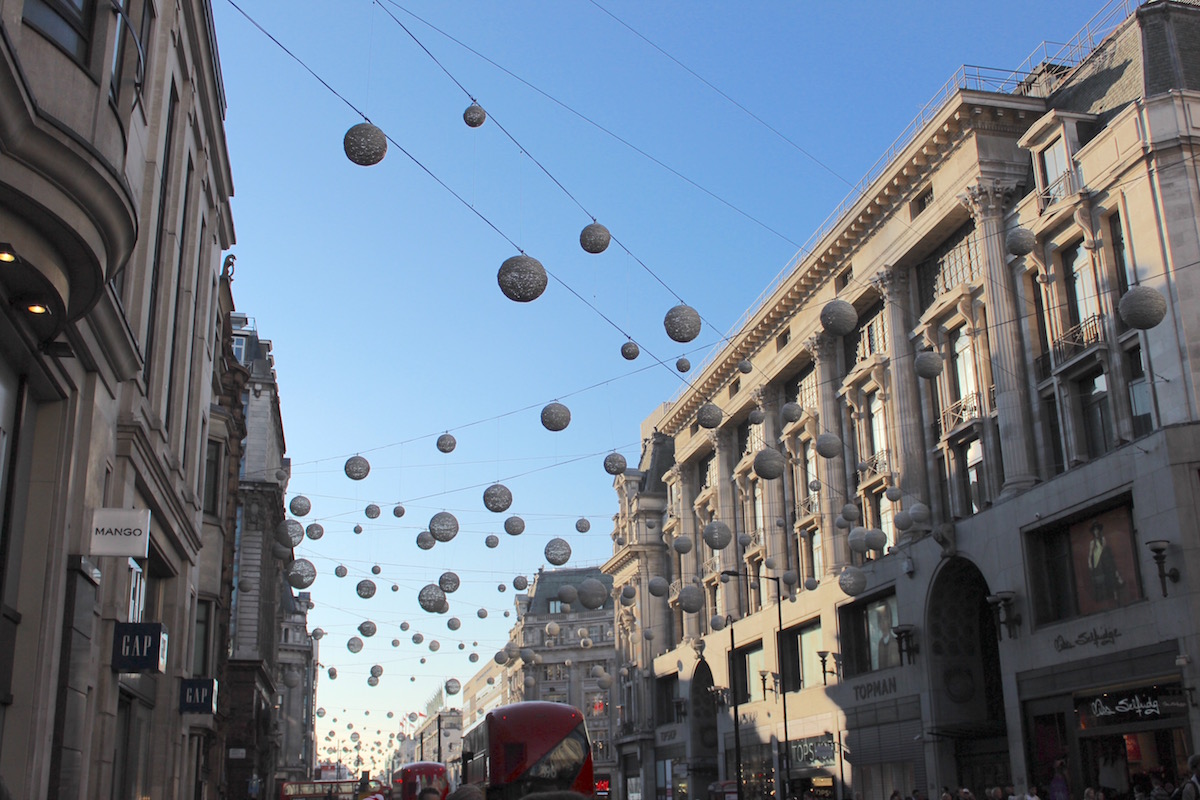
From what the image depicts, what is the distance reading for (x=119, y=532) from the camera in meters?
14.3

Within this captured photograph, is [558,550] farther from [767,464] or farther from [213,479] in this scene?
[213,479]

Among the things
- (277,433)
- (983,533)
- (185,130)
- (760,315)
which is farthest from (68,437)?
(277,433)

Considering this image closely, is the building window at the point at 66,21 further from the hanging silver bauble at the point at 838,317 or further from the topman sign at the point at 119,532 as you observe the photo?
the hanging silver bauble at the point at 838,317

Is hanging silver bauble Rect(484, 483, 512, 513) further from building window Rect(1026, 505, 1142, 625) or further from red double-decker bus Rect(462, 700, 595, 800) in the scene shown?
building window Rect(1026, 505, 1142, 625)

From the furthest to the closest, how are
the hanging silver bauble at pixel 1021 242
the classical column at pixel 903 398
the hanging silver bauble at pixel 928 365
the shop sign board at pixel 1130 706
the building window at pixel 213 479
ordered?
the classical column at pixel 903 398 → the building window at pixel 213 479 → the shop sign board at pixel 1130 706 → the hanging silver bauble at pixel 928 365 → the hanging silver bauble at pixel 1021 242

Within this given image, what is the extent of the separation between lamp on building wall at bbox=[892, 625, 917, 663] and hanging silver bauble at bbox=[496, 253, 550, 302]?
948 inches

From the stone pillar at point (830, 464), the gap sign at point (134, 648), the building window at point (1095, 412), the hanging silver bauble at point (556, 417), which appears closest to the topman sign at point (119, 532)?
the gap sign at point (134, 648)

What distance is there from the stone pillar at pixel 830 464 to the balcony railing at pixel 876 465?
209 cm

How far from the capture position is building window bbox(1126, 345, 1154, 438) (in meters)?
25.8

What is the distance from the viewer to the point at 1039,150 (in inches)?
1212

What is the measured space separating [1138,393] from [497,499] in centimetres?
1508

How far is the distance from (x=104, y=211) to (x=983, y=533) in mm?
26541

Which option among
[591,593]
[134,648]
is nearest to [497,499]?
[591,593]

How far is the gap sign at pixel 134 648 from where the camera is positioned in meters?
16.9
